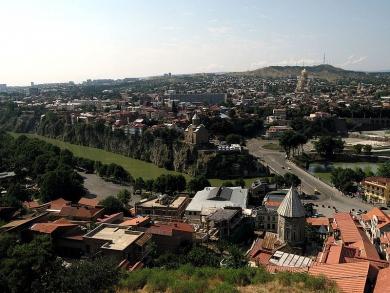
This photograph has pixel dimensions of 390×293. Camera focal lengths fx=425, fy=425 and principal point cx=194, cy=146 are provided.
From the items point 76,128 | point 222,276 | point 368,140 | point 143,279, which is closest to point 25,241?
point 143,279

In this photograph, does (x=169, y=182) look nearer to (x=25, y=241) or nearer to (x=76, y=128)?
(x=25, y=241)

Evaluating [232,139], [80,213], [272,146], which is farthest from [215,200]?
[272,146]

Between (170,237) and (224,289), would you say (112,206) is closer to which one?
(170,237)

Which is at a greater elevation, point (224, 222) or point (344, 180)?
point (224, 222)

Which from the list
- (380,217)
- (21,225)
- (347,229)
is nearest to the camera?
(21,225)

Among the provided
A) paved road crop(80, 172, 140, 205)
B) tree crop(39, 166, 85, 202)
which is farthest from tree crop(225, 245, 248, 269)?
tree crop(39, 166, 85, 202)

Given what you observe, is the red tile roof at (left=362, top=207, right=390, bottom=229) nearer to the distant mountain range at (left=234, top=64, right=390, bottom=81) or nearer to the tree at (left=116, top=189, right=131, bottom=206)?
the tree at (left=116, top=189, right=131, bottom=206)

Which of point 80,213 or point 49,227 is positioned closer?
point 49,227
